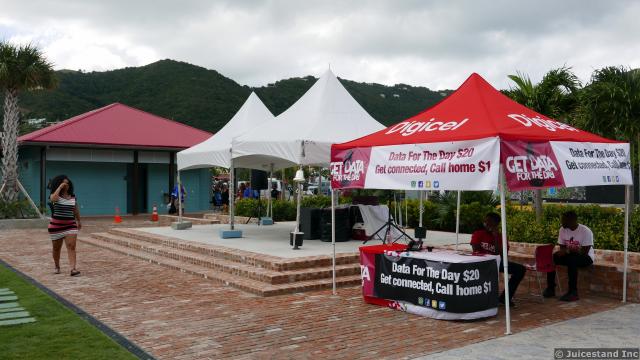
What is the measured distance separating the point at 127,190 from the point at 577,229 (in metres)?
23.0

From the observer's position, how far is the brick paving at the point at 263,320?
19.1 ft

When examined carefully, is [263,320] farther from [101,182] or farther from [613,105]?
[101,182]

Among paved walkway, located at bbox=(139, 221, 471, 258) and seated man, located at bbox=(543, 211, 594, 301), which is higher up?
seated man, located at bbox=(543, 211, 594, 301)

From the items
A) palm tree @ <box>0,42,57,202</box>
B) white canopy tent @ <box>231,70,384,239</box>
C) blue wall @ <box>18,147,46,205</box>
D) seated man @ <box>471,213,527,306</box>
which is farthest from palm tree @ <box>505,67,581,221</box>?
blue wall @ <box>18,147,46,205</box>

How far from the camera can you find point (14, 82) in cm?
2070

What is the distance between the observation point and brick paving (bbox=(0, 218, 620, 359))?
5.82m

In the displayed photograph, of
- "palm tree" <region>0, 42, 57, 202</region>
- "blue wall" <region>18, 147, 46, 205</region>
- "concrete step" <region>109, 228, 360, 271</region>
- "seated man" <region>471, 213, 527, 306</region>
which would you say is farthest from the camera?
"blue wall" <region>18, 147, 46, 205</region>

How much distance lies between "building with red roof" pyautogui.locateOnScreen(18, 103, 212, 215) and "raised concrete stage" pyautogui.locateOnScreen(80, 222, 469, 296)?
11096mm

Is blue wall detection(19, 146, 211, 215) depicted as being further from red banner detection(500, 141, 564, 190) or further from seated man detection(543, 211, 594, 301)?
red banner detection(500, 141, 564, 190)

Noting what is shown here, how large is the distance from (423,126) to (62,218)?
6441mm

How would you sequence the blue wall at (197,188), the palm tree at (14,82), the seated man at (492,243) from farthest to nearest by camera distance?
the blue wall at (197,188) → the palm tree at (14,82) → the seated man at (492,243)

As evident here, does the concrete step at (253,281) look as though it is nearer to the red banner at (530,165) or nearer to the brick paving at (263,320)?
the brick paving at (263,320)

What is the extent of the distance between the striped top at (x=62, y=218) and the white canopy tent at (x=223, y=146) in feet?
13.8

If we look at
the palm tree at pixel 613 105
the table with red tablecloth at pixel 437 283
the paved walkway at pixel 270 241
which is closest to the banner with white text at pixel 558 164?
the table with red tablecloth at pixel 437 283
